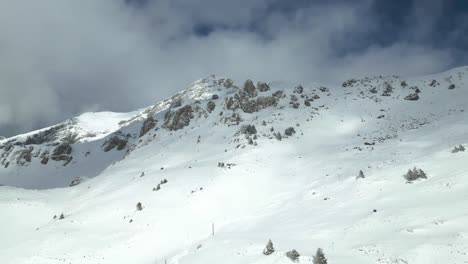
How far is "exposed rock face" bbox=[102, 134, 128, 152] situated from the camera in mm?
96806

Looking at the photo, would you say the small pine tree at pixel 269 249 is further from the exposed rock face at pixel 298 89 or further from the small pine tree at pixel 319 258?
the exposed rock face at pixel 298 89

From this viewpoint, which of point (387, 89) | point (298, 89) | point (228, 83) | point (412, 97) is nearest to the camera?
point (412, 97)

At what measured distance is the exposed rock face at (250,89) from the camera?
81.2 meters

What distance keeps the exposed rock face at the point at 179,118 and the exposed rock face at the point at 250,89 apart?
41.1 feet

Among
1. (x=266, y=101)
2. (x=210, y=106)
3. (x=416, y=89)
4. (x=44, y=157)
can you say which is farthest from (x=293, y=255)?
(x=44, y=157)

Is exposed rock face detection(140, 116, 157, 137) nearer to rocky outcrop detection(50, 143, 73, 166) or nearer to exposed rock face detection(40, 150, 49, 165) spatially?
rocky outcrop detection(50, 143, 73, 166)

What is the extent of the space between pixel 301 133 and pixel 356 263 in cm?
4244

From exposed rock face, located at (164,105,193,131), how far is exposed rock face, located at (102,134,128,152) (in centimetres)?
1921

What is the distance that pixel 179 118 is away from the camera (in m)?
80.6

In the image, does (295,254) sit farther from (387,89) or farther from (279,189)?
(387,89)

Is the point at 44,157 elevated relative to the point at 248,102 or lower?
elevated

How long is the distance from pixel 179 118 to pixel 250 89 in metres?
16.1

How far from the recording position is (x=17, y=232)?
3534 cm

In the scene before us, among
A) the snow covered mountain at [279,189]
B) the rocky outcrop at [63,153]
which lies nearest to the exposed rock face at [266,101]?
the snow covered mountain at [279,189]
